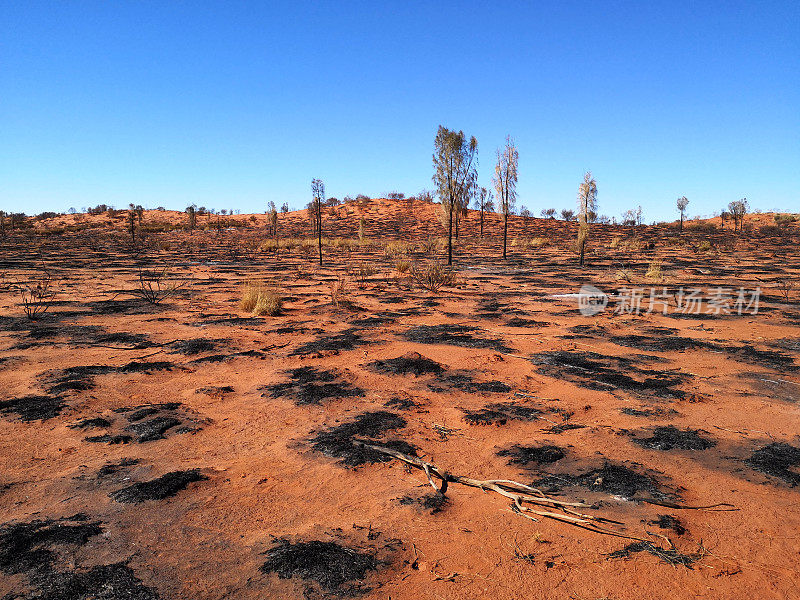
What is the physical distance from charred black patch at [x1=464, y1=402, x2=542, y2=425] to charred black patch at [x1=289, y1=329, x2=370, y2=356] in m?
3.03

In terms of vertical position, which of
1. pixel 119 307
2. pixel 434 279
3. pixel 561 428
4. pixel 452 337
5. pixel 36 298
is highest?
pixel 434 279

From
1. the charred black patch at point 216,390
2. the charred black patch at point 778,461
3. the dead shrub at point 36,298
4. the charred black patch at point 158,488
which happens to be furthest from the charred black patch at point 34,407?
the charred black patch at point 778,461

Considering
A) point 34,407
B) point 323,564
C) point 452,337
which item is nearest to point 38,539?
point 323,564

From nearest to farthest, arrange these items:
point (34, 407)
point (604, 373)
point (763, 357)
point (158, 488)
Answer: point (158, 488), point (34, 407), point (604, 373), point (763, 357)

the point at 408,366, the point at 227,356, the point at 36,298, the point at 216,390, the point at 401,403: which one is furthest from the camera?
the point at 36,298

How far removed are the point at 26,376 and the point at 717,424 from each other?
793cm

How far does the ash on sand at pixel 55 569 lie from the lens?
227cm

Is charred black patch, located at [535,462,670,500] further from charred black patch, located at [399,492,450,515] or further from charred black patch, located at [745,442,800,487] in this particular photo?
charred black patch, located at [745,442,800,487]

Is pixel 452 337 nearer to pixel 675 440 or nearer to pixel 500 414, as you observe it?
pixel 500 414

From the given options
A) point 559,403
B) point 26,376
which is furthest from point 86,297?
point 559,403

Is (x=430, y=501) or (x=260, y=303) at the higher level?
(x=260, y=303)

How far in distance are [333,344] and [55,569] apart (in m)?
5.32

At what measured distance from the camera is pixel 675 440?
4.13m

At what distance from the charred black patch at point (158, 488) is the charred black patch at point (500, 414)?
8.53ft
